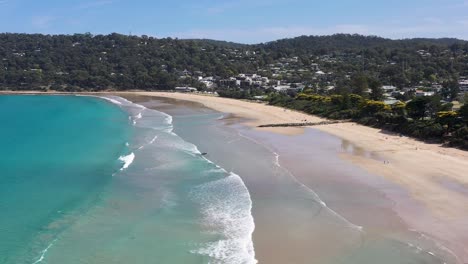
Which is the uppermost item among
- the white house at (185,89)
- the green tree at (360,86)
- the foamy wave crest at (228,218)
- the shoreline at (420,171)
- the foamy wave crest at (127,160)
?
the green tree at (360,86)

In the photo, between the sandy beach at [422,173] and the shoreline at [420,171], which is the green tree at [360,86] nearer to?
the shoreline at [420,171]

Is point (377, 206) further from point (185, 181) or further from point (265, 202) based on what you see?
point (185, 181)

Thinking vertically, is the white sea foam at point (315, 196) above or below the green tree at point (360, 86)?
below

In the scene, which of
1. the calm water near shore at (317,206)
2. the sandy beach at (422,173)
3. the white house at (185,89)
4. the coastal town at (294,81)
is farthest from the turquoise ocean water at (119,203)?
the white house at (185,89)

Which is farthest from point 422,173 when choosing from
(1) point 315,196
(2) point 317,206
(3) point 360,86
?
(3) point 360,86

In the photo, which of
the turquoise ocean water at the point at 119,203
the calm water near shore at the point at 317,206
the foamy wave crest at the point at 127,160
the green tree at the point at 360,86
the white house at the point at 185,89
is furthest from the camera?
the white house at the point at 185,89

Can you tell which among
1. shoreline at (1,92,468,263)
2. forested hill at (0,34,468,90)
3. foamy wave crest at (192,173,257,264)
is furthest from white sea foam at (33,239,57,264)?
forested hill at (0,34,468,90)

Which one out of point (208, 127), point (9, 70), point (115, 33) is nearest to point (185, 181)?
point (208, 127)

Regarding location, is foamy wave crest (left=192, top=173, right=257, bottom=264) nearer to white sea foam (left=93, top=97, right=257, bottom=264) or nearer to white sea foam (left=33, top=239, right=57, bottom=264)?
white sea foam (left=93, top=97, right=257, bottom=264)
